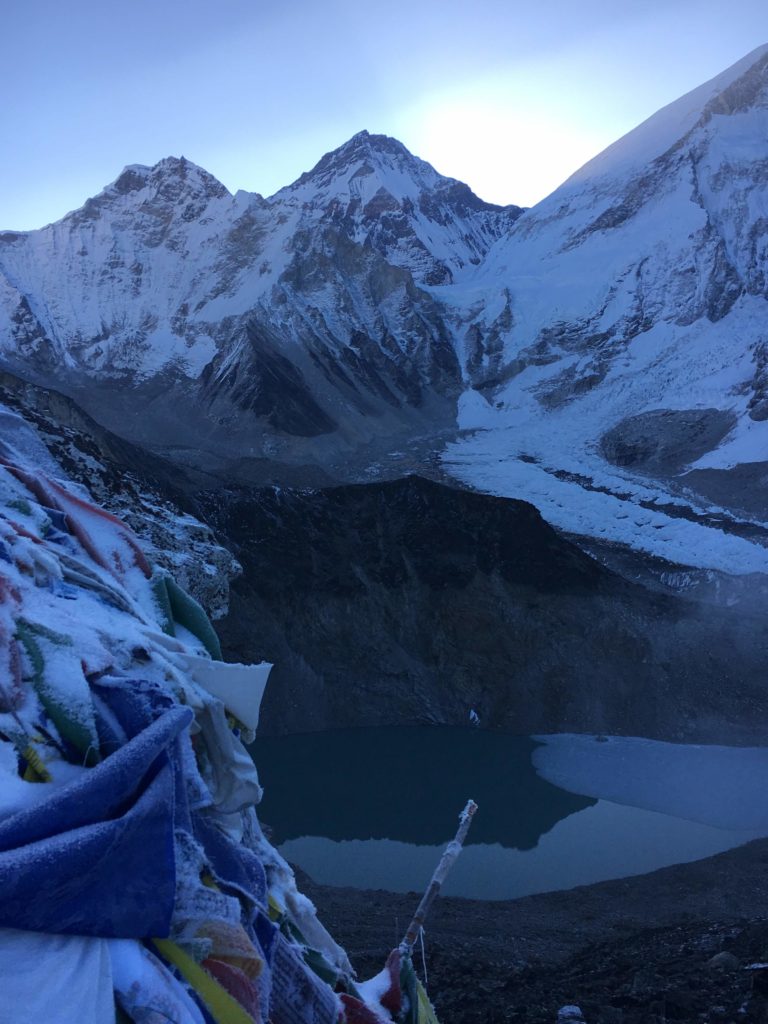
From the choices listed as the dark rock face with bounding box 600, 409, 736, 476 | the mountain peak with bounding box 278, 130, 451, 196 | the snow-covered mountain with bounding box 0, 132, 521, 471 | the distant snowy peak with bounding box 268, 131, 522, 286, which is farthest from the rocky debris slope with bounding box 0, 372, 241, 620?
the mountain peak with bounding box 278, 130, 451, 196

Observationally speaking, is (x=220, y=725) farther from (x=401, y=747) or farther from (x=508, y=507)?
(x=508, y=507)

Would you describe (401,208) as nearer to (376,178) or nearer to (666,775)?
(376,178)

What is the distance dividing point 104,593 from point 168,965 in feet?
5.58

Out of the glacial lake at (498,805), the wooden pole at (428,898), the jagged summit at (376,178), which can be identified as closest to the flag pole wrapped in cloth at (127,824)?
the wooden pole at (428,898)

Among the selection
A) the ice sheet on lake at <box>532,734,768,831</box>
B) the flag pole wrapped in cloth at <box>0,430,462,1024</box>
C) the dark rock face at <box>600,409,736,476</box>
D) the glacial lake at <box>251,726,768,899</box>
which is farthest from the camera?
the dark rock face at <box>600,409,736,476</box>

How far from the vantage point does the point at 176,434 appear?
61.9m

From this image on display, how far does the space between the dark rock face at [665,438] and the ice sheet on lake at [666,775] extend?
37.8 metres

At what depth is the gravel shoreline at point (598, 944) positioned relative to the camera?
7906 mm

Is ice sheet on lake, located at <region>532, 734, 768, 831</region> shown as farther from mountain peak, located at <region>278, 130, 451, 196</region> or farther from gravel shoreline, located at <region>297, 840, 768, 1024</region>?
mountain peak, located at <region>278, 130, 451, 196</region>

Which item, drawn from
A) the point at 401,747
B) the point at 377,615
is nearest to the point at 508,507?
the point at 377,615

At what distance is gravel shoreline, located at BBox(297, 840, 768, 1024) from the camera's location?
791 cm

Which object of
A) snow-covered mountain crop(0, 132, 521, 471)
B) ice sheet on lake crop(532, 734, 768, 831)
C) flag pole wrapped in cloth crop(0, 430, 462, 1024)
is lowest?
ice sheet on lake crop(532, 734, 768, 831)

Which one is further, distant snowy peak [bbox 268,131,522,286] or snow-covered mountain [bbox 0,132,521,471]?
distant snowy peak [bbox 268,131,522,286]

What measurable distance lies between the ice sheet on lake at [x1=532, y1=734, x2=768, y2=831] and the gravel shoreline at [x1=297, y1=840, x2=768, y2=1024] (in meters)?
3.38
